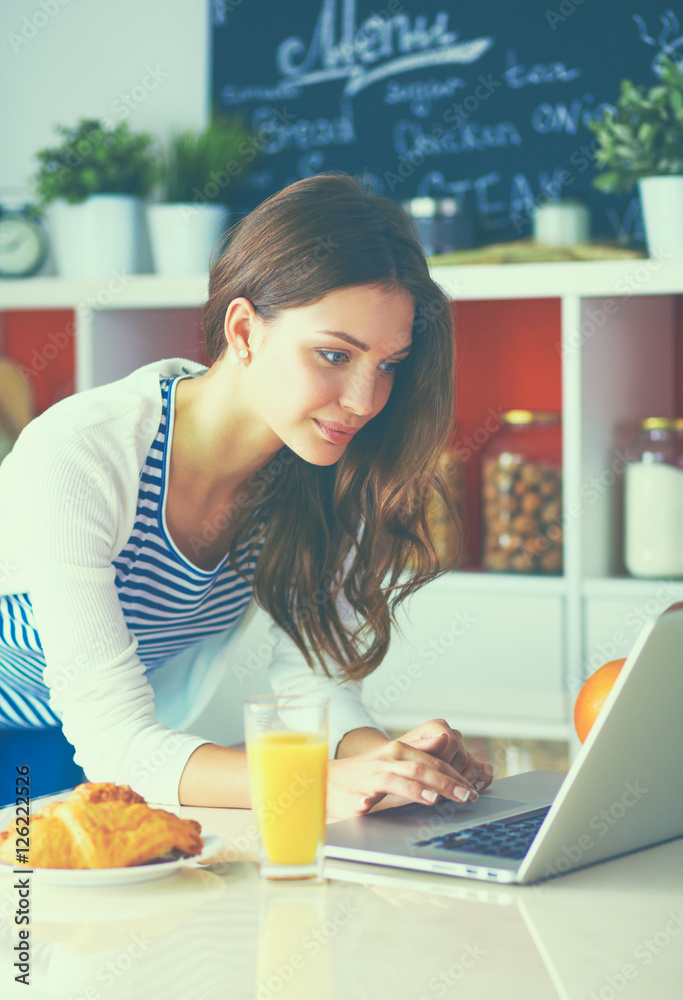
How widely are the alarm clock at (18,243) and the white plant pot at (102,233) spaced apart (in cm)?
10

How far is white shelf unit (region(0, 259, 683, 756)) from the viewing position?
2.09 m

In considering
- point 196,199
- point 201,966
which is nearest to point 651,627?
point 201,966

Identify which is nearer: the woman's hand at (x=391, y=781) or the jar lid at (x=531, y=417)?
the woman's hand at (x=391, y=781)

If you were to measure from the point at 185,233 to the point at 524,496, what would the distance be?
2.81 feet

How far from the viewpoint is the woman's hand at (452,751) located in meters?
1.00

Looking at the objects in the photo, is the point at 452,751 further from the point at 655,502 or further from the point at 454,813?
the point at 655,502

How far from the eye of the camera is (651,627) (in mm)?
758

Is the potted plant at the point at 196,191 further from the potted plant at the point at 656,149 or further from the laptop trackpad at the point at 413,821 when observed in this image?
the laptop trackpad at the point at 413,821

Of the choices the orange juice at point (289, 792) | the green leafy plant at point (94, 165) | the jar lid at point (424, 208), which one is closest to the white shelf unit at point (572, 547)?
the jar lid at point (424, 208)

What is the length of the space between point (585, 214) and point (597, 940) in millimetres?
1770

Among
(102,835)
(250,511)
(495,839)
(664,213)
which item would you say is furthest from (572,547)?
(102,835)

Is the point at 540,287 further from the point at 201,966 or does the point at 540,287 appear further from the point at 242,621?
the point at 201,966

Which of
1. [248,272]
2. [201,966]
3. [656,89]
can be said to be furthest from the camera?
[656,89]

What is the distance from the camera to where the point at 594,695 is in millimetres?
1042
